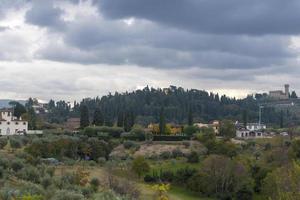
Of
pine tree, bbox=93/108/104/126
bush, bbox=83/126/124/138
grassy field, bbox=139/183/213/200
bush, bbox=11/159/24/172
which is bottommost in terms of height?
grassy field, bbox=139/183/213/200

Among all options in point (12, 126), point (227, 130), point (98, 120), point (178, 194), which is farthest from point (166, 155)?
point (12, 126)

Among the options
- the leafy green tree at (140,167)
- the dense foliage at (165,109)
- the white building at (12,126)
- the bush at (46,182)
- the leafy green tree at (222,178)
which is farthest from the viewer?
the dense foliage at (165,109)

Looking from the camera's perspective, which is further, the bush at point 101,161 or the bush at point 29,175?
the bush at point 101,161

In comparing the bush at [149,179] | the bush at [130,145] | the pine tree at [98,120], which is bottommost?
the bush at [149,179]

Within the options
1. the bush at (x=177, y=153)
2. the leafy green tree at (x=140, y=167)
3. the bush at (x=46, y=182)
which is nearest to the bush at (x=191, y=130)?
the bush at (x=177, y=153)

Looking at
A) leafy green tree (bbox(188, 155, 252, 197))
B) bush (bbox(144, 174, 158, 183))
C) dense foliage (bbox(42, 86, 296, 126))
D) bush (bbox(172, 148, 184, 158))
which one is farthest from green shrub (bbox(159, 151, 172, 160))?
dense foliage (bbox(42, 86, 296, 126))

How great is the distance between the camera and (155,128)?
98062mm

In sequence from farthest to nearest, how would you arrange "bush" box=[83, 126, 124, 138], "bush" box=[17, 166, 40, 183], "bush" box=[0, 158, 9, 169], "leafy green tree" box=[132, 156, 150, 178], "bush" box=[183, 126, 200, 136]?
"bush" box=[183, 126, 200, 136] < "bush" box=[83, 126, 124, 138] < "leafy green tree" box=[132, 156, 150, 178] < "bush" box=[0, 158, 9, 169] < "bush" box=[17, 166, 40, 183]

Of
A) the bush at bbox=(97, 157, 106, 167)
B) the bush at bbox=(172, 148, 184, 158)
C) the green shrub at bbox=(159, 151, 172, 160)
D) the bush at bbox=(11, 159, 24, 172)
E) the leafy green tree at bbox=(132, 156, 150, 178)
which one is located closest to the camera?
the bush at bbox=(11, 159, 24, 172)

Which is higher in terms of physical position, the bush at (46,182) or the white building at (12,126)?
the white building at (12,126)

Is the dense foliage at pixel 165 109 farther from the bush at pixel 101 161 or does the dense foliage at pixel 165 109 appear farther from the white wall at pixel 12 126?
the bush at pixel 101 161

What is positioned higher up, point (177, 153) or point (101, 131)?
point (101, 131)

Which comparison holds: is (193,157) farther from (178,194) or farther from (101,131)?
(101,131)

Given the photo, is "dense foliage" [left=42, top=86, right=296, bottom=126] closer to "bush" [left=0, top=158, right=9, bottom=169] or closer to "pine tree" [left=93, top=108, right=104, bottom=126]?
"pine tree" [left=93, top=108, right=104, bottom=126]
